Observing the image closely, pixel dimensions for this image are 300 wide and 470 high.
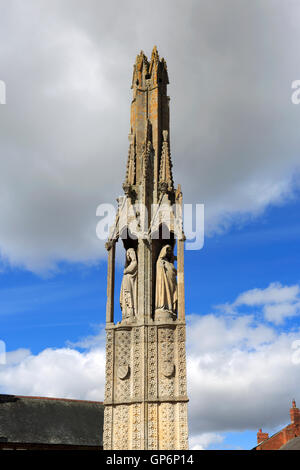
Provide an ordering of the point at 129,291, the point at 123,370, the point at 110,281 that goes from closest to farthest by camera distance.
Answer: the point at 123,370 → the point at 129,291 → the point at 110,281

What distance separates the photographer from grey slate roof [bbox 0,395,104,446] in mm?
31359

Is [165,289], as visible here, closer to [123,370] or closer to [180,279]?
[180,279]

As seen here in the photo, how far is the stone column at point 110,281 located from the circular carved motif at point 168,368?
6.39 feet

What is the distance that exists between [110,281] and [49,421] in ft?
72.1

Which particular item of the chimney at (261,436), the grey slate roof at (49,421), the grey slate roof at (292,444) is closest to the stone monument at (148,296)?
the grey slate roof at (49,421)

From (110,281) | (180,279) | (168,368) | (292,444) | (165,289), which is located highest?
(110,281)

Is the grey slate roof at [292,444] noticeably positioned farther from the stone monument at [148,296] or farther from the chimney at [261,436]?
the stone monument at [148,296]

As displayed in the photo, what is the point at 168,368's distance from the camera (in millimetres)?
12477

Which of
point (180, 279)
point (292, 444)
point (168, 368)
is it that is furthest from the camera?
point (292, 444)

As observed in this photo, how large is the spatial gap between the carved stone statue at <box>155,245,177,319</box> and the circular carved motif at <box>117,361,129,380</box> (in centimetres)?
138

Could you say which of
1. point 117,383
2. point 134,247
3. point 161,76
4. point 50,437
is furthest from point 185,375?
point 50,437

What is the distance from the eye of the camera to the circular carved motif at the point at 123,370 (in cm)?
1273

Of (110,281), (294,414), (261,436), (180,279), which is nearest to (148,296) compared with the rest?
(180,279)

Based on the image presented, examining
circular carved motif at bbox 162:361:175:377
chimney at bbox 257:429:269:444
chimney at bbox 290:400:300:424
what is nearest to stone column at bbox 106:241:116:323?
circular carved motif at bbox 162:361:175:377
